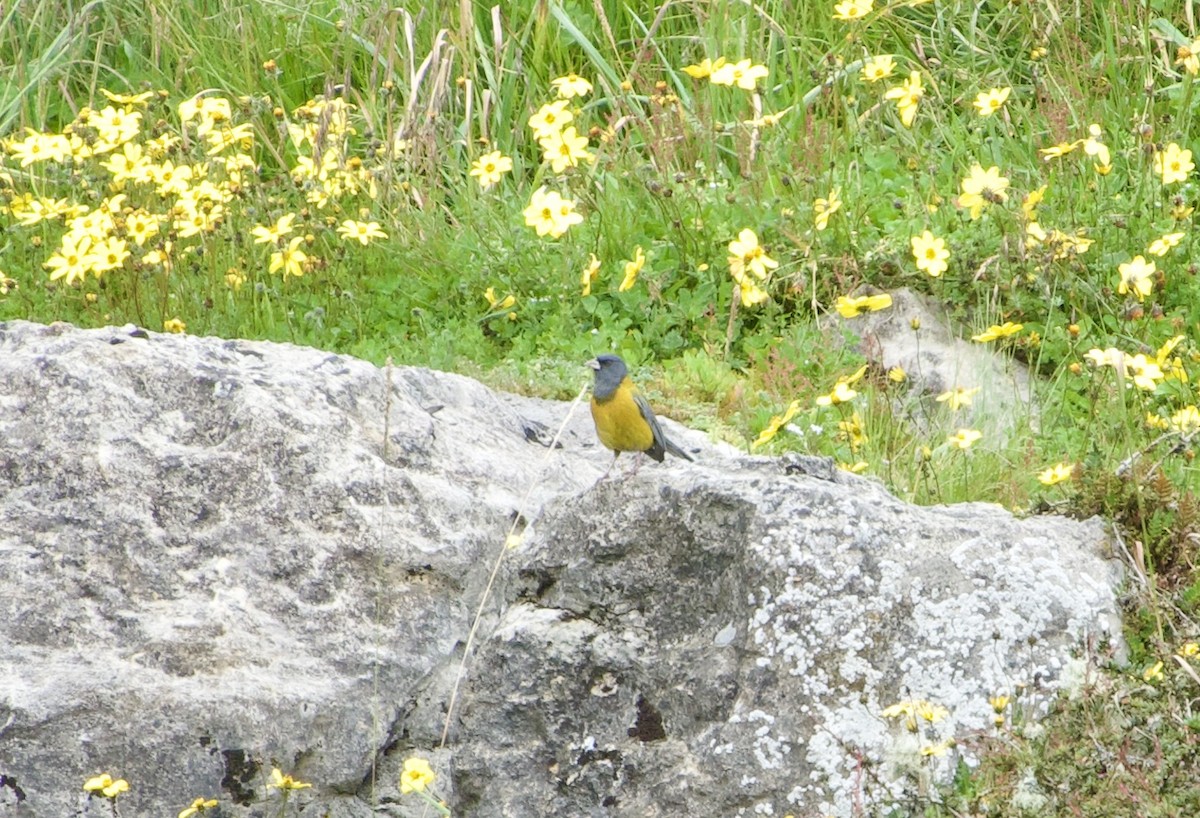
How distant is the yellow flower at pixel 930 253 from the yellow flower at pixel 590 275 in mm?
1015

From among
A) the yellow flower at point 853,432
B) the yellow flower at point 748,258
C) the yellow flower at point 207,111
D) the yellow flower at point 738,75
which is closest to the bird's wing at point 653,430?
the yellow flower at point 853,432

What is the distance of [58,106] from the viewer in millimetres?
7566

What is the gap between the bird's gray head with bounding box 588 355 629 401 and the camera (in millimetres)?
3764

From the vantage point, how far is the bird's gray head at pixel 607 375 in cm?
376

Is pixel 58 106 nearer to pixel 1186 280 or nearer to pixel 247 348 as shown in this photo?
pixel 247 348

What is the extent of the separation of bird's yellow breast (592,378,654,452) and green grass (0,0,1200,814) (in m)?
0.80

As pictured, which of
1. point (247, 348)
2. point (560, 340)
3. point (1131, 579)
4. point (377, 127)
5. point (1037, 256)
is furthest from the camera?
point (377, 127)

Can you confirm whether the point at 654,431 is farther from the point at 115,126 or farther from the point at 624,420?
the point at 115,126

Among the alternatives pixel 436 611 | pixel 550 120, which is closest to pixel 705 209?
pixel 550 120

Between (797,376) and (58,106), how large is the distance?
14.1 ft

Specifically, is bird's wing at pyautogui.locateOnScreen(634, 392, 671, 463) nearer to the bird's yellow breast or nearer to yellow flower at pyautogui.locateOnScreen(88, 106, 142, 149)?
the bird's yellow breast

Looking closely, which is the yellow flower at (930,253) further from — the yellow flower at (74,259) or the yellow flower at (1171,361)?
the yellow flower at (74,259)

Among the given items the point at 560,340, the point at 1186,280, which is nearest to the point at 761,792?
the point at 560,340

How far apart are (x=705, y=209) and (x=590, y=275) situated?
0.78 meters
